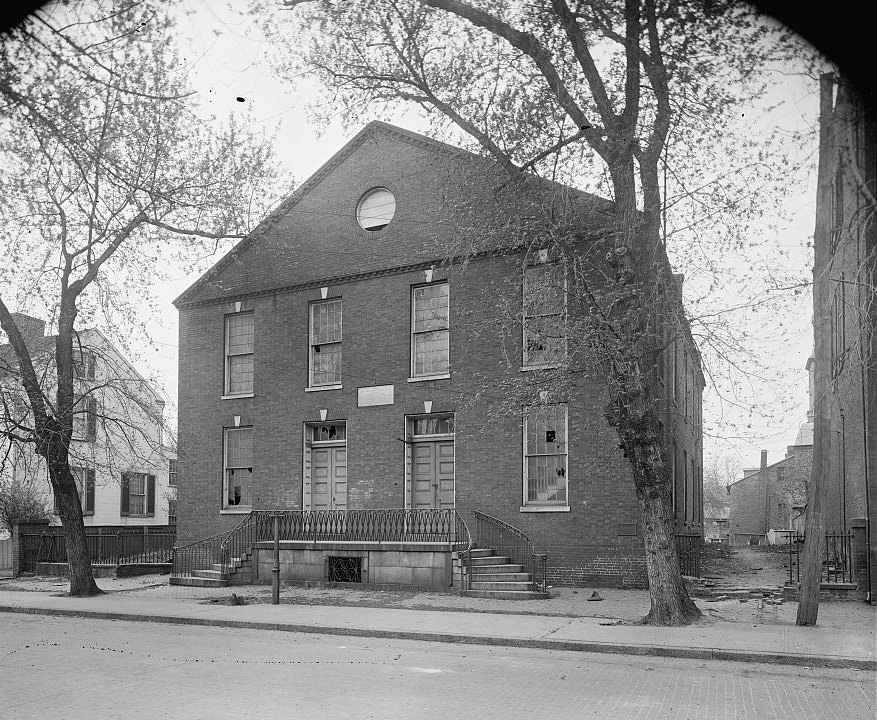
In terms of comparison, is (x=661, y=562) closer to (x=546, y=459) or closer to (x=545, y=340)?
(x=545, y=340)

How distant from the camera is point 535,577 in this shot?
19.8 m

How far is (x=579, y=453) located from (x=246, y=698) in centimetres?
1267

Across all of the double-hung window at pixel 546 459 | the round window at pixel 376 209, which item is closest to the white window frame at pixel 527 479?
the double-hung window at pixel 546 459

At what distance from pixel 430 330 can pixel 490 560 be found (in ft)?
20.2

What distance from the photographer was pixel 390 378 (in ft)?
77.0

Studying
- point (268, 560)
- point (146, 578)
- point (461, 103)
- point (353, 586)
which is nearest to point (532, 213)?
point (461, 103)

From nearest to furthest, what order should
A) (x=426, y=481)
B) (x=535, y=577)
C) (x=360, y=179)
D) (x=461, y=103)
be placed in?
1. (x=461, y=103)
2. (x=535, y=577)
3. (x=426, y=481)
4. (x=360, y=179)

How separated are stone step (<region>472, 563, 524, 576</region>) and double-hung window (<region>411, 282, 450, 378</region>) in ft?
17.2

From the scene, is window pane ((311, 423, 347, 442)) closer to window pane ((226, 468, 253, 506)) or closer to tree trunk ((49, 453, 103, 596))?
window pane ((226, 468, 253, 506))

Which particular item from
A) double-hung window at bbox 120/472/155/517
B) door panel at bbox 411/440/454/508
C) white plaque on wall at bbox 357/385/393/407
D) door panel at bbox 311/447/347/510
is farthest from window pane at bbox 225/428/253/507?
double-hung window at bbox 120/472/155/517

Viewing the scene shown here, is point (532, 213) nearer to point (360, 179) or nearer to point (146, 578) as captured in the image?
point (360, 179)

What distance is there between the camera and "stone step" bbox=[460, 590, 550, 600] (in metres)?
→ 18.2

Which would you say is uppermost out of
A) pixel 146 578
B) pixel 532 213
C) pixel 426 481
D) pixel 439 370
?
pixel 532 213

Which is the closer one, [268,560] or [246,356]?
[268,560]
